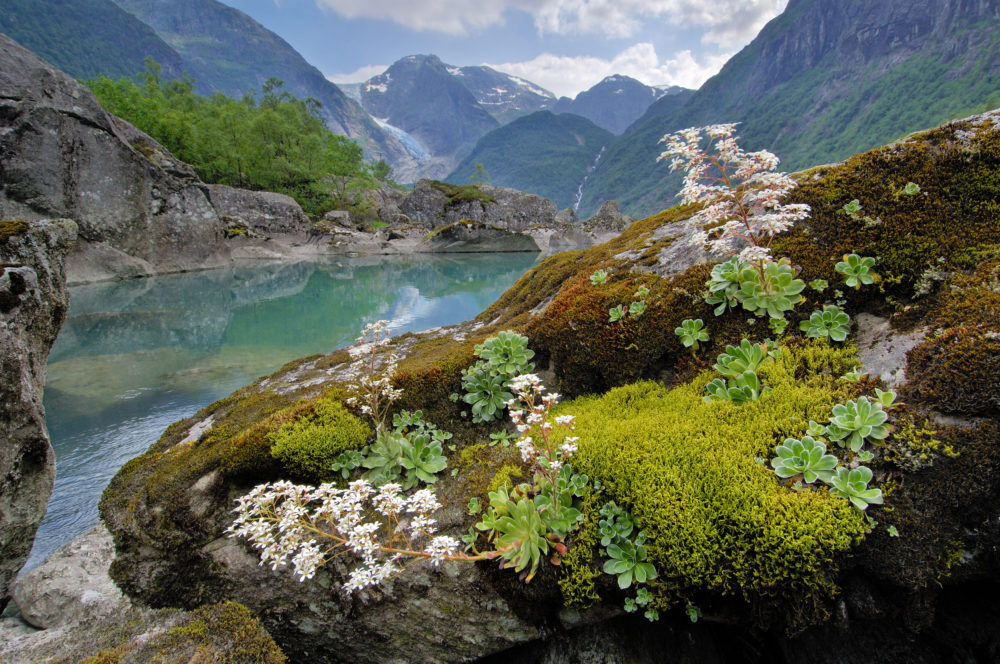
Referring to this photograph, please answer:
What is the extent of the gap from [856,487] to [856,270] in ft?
8.23

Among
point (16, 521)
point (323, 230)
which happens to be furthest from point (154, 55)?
point (16, 521)

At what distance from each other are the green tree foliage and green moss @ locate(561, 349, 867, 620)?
229 ft

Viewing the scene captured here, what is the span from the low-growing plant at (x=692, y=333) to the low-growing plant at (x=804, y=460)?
5.21 feet

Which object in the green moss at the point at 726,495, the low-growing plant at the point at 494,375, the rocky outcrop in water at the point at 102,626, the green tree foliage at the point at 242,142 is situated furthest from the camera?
the green tree foliage at the point at 242,142

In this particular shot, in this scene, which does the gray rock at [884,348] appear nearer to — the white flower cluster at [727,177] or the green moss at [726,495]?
the green moss at [726,495]

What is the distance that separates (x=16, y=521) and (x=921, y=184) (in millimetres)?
9804

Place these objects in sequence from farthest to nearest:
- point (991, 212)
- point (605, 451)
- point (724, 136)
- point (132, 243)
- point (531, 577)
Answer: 1. point (132, 243)
2. point (724, 136)
3. point (991, 212)
4. point (605, 451)
5. point (531, 577)

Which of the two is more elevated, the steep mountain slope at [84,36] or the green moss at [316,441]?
the steep mountain slope at [84,36]

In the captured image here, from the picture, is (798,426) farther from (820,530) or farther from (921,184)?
(921,184)

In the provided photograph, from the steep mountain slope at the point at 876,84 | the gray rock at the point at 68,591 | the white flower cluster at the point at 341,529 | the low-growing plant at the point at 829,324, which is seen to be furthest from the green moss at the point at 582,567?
the steep mountain slope at the point at 876,84

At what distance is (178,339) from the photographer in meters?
17.5

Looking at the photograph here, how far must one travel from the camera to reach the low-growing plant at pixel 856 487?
2461 mm

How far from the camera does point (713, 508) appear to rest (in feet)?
9.04

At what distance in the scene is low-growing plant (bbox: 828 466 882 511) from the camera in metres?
2.46
